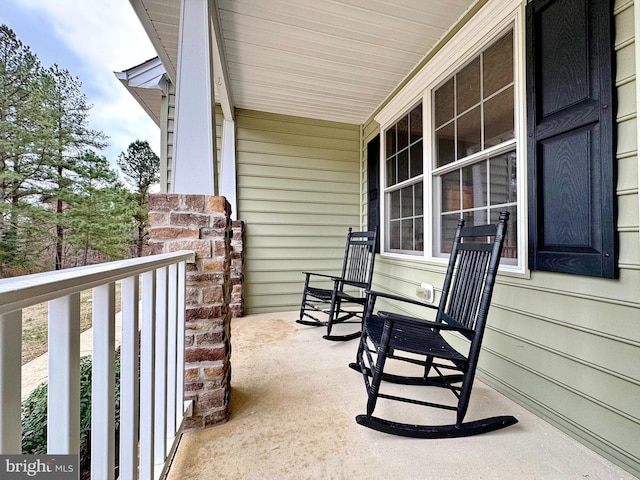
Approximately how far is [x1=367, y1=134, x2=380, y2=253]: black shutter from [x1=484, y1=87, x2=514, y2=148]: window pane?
1.65 m

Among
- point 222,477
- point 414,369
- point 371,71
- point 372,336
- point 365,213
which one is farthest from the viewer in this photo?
point 365,213

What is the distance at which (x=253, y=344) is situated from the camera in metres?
2.58

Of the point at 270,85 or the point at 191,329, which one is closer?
the point at 191,329

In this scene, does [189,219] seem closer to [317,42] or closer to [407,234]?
[317,42]

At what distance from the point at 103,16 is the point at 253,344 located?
7.70 feet

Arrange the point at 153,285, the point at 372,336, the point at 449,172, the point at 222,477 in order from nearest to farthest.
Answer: the point at 153,285
the point at 222,477
the point at 372,336
the point at 449,172

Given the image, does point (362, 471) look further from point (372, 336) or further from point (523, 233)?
point (523, 233)

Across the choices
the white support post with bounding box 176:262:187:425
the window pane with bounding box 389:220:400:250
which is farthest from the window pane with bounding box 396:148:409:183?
the white support post with bounding box 176:262:187:425

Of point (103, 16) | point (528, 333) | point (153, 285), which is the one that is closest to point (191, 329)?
point (153, 285)

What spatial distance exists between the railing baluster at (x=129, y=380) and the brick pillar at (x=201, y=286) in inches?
23.3

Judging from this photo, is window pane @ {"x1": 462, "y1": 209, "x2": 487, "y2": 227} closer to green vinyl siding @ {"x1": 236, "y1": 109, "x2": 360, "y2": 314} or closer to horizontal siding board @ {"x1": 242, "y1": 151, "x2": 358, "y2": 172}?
green vinyl siding @ {"x1": 236, "y1": 109, "x2": 360, "y2": 314}

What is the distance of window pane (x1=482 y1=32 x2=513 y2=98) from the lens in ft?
6.01

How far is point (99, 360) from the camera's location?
669 mm

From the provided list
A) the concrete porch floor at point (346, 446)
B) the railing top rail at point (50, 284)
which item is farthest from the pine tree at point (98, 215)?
the concrete porch floor at point (346, 446)
